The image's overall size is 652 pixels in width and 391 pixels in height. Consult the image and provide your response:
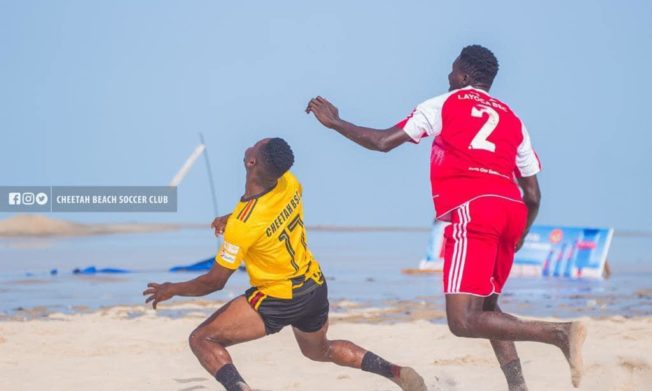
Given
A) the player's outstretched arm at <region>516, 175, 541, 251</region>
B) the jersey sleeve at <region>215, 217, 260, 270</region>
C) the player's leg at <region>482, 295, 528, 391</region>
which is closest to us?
the jersey sleeve at <region>215, 217, 260, 270</region>

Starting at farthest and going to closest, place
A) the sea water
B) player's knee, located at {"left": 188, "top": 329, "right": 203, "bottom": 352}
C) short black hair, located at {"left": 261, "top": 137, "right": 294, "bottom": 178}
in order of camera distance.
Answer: the sea water → player's knee, located at {"left": 188, "top": 329, "right": 203, "bottom": 352} → short black hair, located at {"left": 261, "top": 137, "right": 294, "bottom": 178}

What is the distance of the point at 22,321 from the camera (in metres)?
12.3

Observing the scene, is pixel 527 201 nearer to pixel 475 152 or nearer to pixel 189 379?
pixel 475 152

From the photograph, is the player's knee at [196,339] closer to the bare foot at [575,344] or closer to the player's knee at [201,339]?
the player's knee at [201,339]

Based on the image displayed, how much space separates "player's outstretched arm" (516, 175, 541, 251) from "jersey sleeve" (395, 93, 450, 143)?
832 mm

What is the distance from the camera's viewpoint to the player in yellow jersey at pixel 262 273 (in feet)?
21.0

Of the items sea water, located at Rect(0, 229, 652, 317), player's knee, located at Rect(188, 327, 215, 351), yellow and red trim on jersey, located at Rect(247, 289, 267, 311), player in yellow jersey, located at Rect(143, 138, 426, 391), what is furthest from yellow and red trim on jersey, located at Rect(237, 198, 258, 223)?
sea water, located at Rect(0, 229, 652, 317)

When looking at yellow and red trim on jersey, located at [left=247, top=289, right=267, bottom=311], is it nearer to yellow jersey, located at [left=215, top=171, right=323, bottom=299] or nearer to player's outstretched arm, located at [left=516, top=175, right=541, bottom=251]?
yellow jersey, located at [left=215, top=171, right=323, bottom=299]

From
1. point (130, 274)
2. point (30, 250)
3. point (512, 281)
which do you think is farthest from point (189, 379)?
point (30, 250)

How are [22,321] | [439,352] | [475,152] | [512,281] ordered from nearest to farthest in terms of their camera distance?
[475,152] → [439,352] → [22,321] → [512,281]

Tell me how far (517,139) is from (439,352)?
378 centimetres

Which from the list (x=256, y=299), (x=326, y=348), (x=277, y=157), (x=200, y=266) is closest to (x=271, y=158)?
(x=277, y=157)

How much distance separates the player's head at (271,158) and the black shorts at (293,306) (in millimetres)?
719

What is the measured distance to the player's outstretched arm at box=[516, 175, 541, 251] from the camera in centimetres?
667
